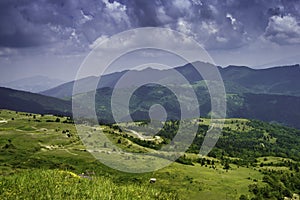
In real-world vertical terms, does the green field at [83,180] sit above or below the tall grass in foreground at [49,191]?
below

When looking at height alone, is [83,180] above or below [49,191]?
below

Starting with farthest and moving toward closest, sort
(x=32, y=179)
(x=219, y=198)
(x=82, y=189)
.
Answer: (x=219, y=198) < (x=32, y=179) < (x=82, y=189)

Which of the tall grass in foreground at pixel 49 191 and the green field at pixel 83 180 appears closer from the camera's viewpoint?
the tall grass in foreground at pixel 49 191

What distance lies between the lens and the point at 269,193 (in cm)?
14688

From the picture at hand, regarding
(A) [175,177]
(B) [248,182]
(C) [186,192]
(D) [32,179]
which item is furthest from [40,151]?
(D) [32,179]

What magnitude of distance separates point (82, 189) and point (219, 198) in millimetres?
106683

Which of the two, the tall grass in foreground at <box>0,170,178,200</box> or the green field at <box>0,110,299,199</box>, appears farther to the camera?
the green field at <box>0,110,299,199</box>

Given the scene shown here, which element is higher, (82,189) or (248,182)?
(82,189)

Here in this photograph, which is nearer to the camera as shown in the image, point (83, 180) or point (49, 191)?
point (49, 191)

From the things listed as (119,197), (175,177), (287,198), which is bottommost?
(287,198)

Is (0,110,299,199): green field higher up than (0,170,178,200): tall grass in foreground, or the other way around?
(0,170,178,200): tall grass in foreground

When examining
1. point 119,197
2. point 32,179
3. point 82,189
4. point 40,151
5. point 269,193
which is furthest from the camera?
point 40,151

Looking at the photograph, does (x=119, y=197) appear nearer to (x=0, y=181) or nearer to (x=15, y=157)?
(x=0, y=181)

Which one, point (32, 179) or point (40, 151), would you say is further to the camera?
point (40, 151)
